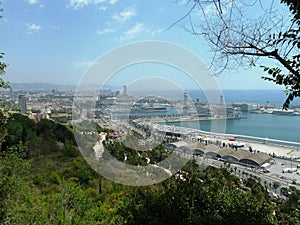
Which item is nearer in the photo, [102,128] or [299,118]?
[102,128]

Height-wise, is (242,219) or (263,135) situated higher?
(242,219)

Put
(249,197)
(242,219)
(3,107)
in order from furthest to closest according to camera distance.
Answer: (249,197) → (3,107) → (242,219)

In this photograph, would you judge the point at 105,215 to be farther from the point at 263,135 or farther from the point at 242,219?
the point at 263,135

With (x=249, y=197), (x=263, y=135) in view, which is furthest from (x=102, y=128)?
(x=263, y=135)

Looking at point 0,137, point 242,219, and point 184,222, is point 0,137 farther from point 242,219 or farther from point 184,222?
point 242,219

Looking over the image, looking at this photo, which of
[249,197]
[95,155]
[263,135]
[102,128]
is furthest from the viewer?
[263,135]

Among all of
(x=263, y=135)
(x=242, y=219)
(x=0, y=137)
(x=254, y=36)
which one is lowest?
(x=263, y=135)

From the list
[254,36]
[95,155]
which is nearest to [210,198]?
[254,36]

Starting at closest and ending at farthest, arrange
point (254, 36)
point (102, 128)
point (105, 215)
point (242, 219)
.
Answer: point (254, 36) → point (242, 219) → point (105, 215) → point (102, 128)

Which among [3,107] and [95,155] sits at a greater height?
[3,107]
